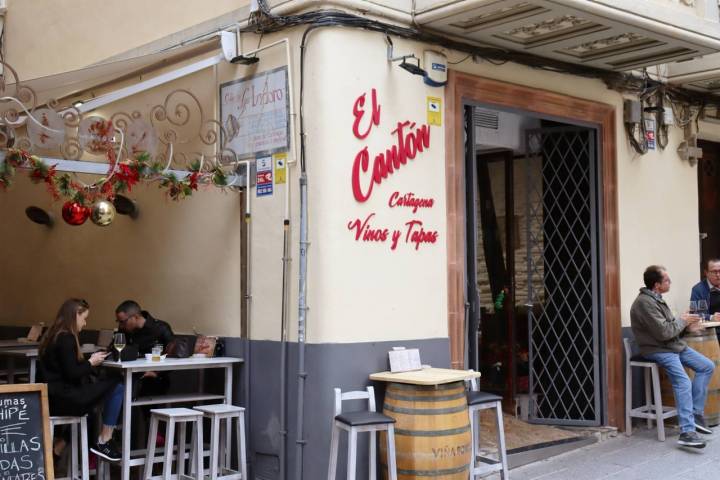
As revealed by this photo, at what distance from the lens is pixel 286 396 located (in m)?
6.49

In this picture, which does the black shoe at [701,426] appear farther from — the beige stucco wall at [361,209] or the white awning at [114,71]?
the white awning at [114,71]

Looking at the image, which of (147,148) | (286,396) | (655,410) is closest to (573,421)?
(655,410)

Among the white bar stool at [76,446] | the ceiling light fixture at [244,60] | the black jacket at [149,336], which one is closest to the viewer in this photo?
the white bar stool at [76,446]

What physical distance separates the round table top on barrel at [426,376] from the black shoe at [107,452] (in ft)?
6.62

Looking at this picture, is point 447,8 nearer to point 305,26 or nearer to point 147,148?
point 305,26

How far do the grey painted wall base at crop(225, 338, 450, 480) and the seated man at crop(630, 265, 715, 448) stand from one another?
2107 mm

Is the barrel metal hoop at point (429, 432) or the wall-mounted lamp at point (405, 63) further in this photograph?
the wall-mounted lamp at point (405, 63)

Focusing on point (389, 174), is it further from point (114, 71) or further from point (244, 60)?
point (114, 71)

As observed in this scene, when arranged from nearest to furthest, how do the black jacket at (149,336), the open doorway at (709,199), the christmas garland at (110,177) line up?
the christmas garland at (110,177)
the black jacket at (149,336)
the open doorway at (709,199)

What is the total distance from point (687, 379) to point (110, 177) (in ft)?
16.6

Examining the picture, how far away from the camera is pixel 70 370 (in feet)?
20.9

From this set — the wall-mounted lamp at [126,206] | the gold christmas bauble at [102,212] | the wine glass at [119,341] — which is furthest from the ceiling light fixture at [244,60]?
the wine glass at [119,341]

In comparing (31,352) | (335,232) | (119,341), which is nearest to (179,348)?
(119,341)

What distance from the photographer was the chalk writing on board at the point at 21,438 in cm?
587
